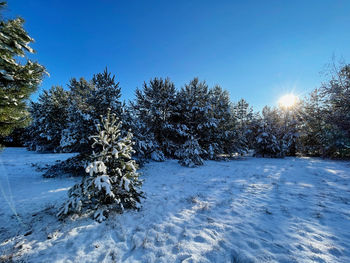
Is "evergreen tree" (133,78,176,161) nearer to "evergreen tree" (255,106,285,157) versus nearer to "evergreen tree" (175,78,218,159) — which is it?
"evergreen tree" (175,78,218,159)

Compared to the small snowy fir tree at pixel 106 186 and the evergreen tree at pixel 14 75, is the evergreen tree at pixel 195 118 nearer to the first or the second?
the small snowy fir tree at pixel 106 186

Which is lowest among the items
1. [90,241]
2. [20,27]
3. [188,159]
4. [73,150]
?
[90,241]

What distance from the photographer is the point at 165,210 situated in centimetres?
405

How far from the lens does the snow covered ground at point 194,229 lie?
2.41m

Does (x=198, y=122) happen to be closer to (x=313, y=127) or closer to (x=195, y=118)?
(x=195, y=118)

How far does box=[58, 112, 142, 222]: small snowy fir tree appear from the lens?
11.4ft

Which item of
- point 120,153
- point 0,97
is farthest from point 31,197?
point 0,97

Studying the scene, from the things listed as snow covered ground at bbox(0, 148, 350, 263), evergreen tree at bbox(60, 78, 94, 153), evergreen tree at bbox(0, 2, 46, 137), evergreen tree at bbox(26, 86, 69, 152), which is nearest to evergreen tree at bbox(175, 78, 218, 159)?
evergreen tree at bbox(60, 78, 94, 153)

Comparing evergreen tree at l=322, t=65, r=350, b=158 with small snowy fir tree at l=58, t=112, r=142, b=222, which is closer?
small snowy fir tree at l=58, t=112, r=142, b=222

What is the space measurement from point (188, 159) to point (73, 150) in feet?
23.1

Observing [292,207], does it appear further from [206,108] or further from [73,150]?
[206,108]

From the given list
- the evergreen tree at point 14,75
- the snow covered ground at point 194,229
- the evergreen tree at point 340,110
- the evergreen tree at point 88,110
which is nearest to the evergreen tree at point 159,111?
the evergreen tree at point 88,110

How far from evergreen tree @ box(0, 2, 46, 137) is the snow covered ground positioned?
7.48 feet

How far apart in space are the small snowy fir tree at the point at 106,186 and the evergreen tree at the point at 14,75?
1.46 metres
